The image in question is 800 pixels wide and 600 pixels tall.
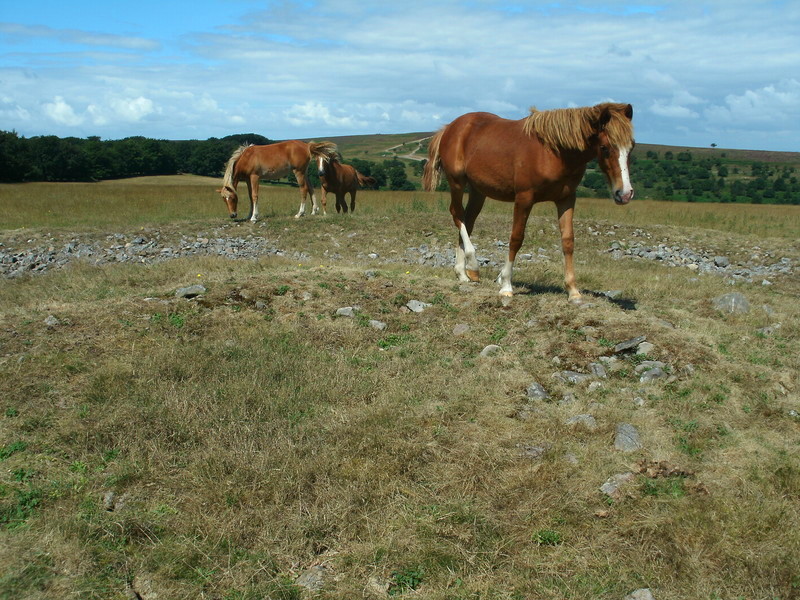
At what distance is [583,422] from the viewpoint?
17.0ft

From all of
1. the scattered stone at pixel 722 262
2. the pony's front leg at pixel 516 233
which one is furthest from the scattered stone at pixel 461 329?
the scattered stone at pixel 722 262

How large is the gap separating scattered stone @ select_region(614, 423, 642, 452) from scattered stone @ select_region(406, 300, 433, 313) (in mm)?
3248

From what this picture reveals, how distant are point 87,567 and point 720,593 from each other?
3.42m

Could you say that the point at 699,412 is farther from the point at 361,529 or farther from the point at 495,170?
the point at 495,170

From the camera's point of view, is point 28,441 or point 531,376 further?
point 531,376

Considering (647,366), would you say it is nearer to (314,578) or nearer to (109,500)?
(314,578)

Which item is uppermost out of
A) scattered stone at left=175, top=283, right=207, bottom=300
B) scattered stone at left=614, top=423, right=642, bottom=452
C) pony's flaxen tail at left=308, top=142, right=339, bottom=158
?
pony's flaxen tail at left=308, top=142, right=339, bottom=158

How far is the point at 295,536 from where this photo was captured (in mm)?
3895

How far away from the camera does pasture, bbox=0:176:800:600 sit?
3645 mm

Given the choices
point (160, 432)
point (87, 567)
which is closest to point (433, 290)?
point (160, 432)

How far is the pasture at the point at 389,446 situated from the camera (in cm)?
364

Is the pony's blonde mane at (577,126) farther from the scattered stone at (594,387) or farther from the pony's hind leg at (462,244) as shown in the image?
the scattered stone at (594,387)

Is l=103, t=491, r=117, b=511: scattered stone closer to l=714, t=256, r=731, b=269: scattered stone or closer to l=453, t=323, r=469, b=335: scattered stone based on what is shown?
l=453, t=323, r=469, b=335: scattered stone

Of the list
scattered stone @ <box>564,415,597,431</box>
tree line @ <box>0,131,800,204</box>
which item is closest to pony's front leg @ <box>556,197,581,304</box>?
scattered stone @ <box>564,415,597,431</box>
